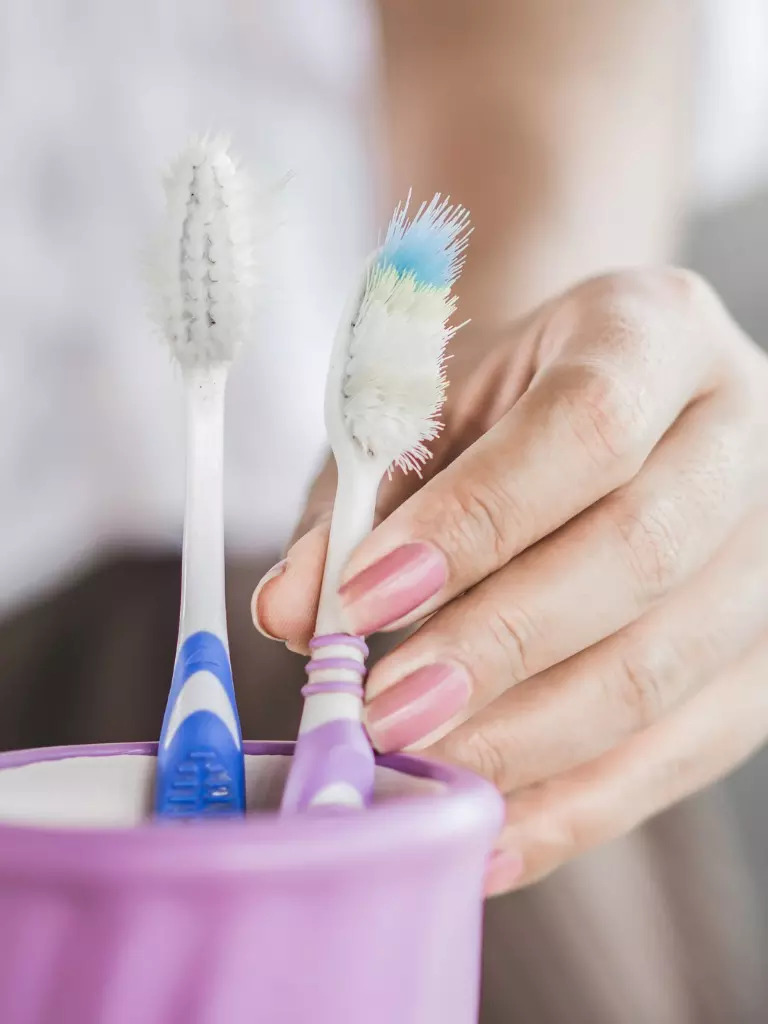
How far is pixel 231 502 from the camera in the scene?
1.14 feet

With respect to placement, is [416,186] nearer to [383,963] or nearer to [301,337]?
[301,337]

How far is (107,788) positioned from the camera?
0.66 feet

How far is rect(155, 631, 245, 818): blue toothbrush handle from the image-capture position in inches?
7.7

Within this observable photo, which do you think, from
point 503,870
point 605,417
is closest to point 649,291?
point 605,417

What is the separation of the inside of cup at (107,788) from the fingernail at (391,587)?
3cm

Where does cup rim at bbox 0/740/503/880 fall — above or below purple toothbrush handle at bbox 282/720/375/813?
below

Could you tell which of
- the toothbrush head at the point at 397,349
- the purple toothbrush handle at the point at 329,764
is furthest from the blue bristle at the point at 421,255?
the purple toothbrush handle at the point at 329,764

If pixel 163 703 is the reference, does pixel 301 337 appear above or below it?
above

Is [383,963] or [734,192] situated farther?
[734,192]

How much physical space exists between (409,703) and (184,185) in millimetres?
126

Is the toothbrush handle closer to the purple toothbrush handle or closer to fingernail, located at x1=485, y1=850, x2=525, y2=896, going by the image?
the purple toothbrush handle

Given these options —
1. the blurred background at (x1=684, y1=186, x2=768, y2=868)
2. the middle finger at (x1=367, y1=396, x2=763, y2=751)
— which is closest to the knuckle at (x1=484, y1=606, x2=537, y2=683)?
the middle finger at (x1=367, y1=396, x2=763, y2=751)

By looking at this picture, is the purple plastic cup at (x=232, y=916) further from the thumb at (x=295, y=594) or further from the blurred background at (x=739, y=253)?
the blurred background at (x=739, y=253)

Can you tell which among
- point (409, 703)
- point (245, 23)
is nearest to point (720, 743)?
point (409, 703)
